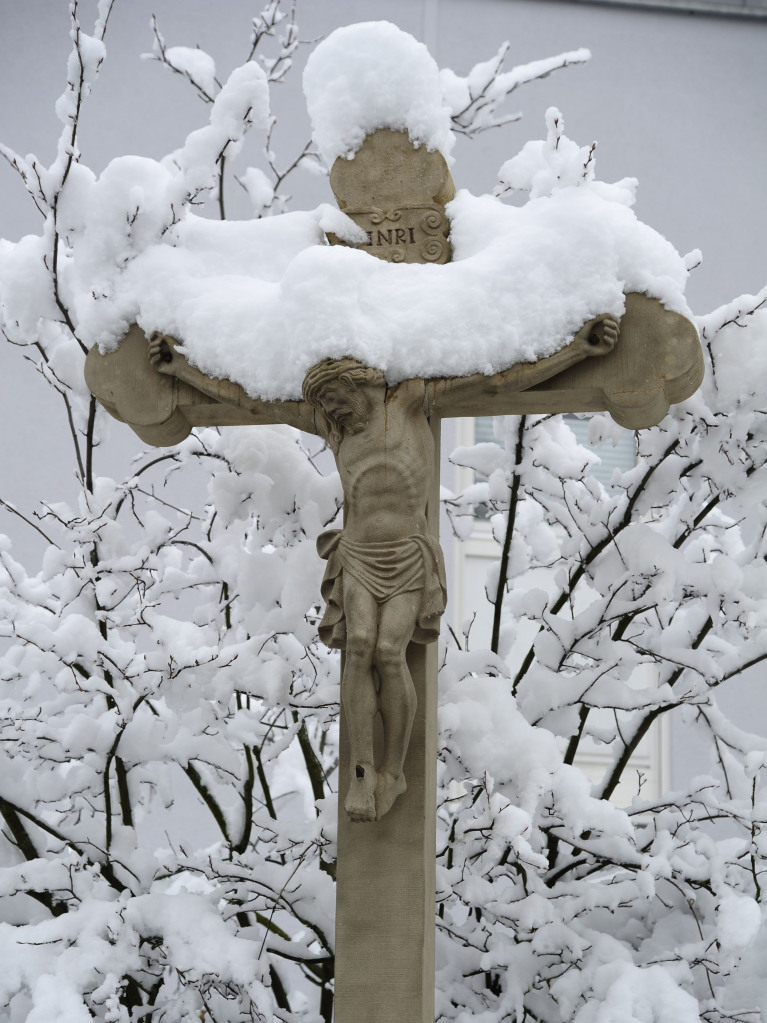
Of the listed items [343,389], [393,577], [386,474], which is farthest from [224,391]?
[393,577]

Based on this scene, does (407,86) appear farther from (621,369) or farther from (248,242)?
(621,369)

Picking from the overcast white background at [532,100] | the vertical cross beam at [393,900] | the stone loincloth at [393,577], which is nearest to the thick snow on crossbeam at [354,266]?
the stone loincloth at [393,577]

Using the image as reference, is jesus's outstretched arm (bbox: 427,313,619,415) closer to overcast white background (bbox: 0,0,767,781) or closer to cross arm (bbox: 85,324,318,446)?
cross arm (bbox: 85,324,318,446)

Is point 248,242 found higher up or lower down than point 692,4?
lower down

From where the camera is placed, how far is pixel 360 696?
3.19 metres

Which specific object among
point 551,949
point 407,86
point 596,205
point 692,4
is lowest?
point 551,949

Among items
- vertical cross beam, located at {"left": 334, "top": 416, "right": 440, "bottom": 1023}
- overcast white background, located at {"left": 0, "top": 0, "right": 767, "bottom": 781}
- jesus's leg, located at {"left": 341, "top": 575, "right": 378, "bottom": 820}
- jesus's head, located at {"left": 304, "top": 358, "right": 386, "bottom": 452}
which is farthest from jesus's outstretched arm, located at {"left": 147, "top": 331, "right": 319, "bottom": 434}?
overcast white background, located at {"left": 0, "top": 0, "right": 767, "bottom": 781}

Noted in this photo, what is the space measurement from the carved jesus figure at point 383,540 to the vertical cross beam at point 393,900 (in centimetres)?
7

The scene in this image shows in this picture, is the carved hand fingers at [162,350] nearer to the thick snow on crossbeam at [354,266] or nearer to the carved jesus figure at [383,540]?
the thick snow on crossbeam at [354,266]

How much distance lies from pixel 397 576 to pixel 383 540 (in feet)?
0.33

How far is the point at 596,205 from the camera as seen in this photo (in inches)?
135

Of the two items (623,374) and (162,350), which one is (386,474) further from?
(162,350)

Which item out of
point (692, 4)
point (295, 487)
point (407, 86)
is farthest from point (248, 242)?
point (692, 4)

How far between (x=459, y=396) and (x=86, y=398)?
1.60 m
